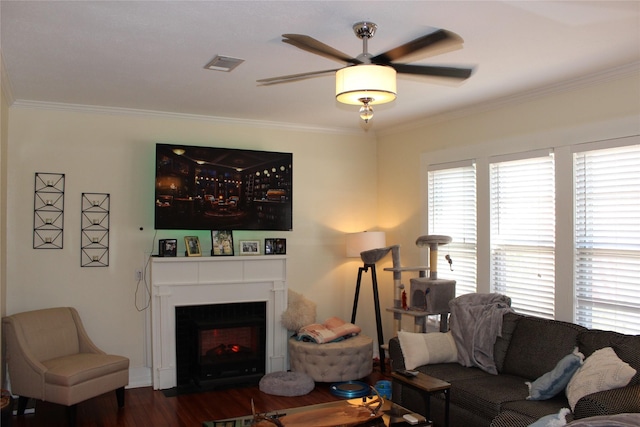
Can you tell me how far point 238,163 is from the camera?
5707 mm

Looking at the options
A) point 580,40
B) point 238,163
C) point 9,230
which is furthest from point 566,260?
point 9,230

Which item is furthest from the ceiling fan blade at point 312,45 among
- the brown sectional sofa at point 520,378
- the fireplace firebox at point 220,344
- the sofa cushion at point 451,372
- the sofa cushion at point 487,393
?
the fireplace firebox at point 220,344

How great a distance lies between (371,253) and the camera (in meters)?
5.80

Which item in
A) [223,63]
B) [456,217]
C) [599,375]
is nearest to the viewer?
[599,375]

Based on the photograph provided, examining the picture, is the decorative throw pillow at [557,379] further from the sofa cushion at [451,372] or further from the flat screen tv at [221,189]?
the flat screen tv at [221,189]

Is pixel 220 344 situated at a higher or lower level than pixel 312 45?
lower

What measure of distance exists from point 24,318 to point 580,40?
15.1ft

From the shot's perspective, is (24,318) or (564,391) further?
(24,318)

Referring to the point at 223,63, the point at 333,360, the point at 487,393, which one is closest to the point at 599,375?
the point at 487,393

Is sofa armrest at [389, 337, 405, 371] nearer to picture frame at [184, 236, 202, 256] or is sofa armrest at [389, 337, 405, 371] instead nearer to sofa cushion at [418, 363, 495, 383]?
sofa cushion at [418, 363, 495, 383]

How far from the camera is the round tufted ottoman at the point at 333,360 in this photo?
17.2ft

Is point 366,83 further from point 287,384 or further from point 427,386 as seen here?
point 287,384

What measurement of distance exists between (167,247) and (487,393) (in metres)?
3.23

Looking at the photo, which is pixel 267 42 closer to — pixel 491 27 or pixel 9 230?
pixel 491 27
